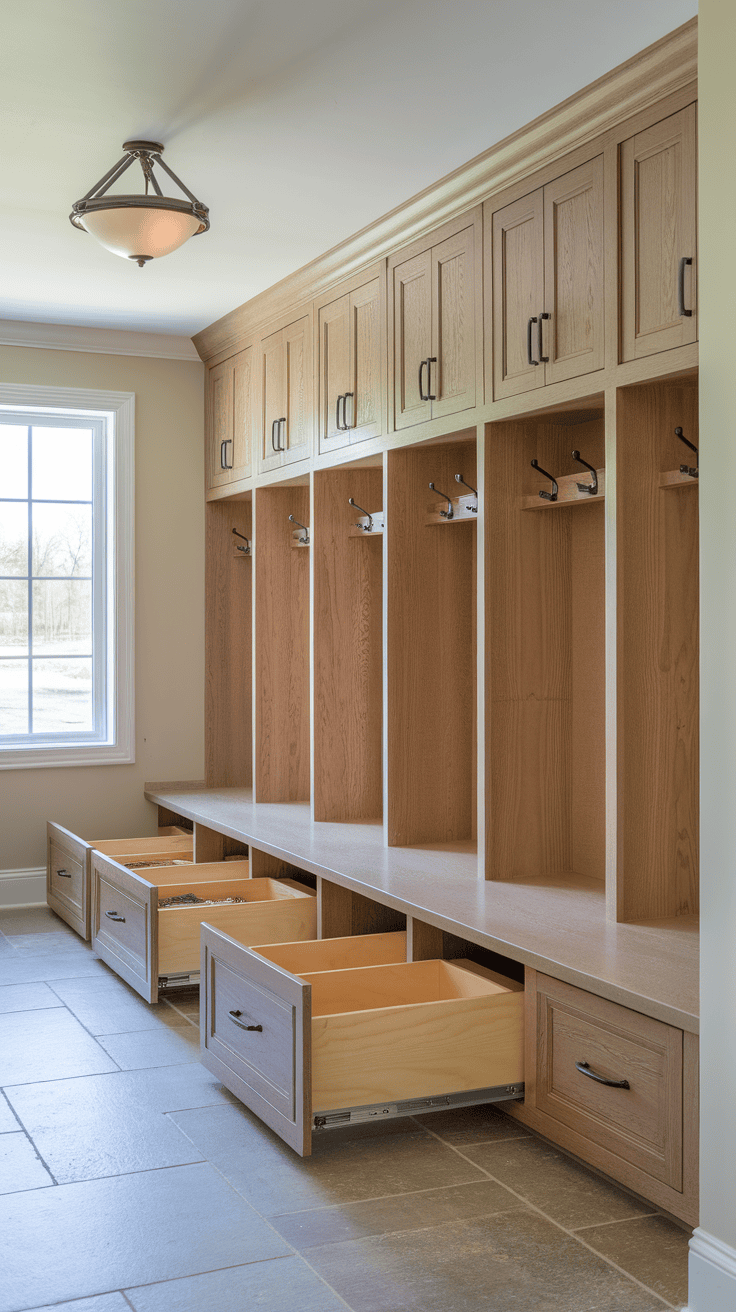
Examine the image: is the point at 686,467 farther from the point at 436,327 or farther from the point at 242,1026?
the point at 242,1026

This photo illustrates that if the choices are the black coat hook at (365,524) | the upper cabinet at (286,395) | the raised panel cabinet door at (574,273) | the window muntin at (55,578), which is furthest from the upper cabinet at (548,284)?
the window muntin at (55,578)

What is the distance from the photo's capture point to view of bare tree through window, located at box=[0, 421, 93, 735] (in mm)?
5277

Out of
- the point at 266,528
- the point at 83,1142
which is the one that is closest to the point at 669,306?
the point at 83,1142

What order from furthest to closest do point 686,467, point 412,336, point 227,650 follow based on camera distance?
point 227,650
point 412,336
point 686,467

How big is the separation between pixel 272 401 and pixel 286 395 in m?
0.15

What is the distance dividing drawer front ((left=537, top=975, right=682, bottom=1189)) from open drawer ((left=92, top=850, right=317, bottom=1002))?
1.24 metres

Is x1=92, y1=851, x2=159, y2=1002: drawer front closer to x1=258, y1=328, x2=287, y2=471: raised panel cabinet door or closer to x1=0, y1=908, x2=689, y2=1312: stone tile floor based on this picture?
x1=0, y1=908, x2=689, y2=1312: stone tile floor

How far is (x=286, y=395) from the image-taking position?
4.71 metres

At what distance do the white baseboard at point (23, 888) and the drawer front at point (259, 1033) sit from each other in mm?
→ 2361

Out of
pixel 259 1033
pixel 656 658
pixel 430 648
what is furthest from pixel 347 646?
pixel 259 1033

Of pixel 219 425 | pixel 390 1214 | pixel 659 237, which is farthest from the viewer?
pixel 219 425

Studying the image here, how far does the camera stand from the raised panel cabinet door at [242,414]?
5.07 m

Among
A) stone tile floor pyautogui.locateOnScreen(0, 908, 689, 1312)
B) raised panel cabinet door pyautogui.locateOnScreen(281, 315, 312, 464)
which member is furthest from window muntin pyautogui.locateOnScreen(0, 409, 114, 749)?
stone tile floor pyautogui.locateOnScreen(0, 908, 689, 1312)

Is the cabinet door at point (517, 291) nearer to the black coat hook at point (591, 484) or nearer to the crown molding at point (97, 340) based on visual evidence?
the black coat hook at point (591, 484)
